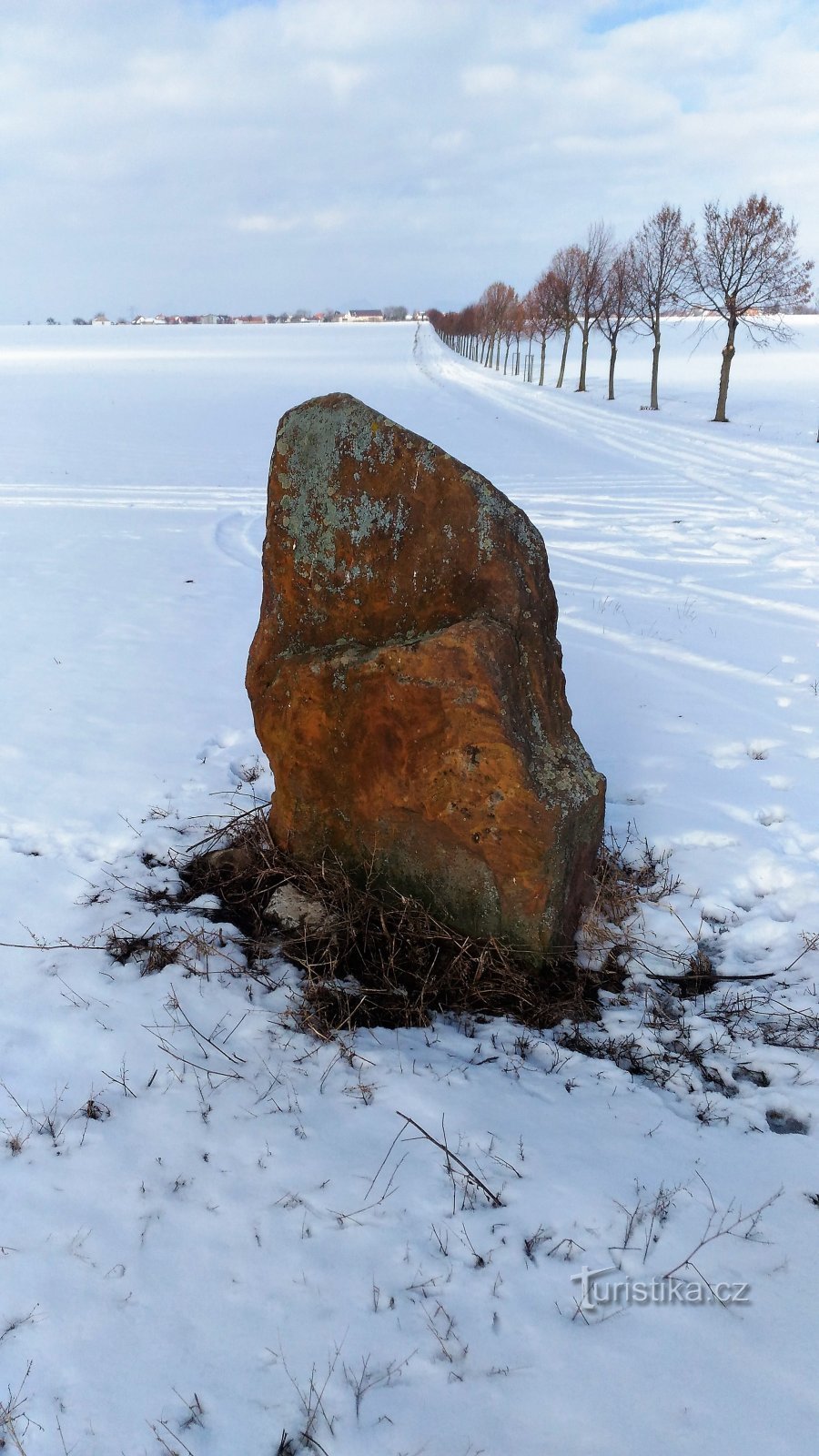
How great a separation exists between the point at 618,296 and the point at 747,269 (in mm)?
8407

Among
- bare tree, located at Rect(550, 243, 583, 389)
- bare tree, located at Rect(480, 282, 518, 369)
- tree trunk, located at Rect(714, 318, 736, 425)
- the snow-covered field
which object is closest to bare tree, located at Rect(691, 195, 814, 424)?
tree trunk, located at Rect(714, 318, 736, 425)

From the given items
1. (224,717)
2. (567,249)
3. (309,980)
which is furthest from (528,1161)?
(567,249)

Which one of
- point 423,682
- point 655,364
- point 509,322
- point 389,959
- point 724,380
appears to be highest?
point 509,322

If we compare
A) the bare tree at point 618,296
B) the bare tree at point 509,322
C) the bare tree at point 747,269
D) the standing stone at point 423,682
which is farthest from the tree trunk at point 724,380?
the bare tree at point 509,322

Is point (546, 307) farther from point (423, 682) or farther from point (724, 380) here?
point (423, 682)

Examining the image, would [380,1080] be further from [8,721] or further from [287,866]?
[8,721]

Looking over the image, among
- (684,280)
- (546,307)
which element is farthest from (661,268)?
(546,307)

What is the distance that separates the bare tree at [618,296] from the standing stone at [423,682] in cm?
3334

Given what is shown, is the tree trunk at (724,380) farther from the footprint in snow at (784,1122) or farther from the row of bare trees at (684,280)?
the footprint in snow at (784,1122)

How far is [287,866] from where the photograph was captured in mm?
3762

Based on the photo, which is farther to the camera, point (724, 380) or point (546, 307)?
point (546, 307)

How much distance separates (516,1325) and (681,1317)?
402 millimetres

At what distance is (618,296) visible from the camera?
33.9 m

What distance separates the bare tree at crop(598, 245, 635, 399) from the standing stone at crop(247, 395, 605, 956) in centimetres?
3334
